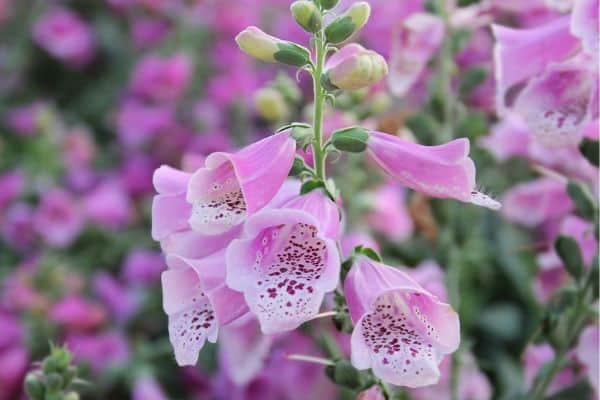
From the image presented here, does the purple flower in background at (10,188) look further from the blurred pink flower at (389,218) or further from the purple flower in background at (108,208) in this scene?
the blurred pink flower at (389,218)

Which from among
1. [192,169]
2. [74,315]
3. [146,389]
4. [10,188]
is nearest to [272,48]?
[192,169]

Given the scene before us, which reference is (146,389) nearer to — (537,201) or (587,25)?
(537,201)

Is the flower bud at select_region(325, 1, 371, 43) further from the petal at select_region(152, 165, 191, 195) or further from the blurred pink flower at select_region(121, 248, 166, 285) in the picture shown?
the blurred pink flower at select_region(121, 248, 166, 285)

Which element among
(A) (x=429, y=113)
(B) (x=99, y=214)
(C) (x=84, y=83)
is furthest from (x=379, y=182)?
(C) (x=84, y=83)

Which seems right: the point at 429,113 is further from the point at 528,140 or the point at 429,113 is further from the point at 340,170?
the point at 340,170

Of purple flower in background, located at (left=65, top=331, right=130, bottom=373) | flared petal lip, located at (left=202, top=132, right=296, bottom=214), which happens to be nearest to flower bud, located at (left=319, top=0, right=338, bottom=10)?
flared petal lip, located at (left=202, top=132, right=296, bottom=214)
